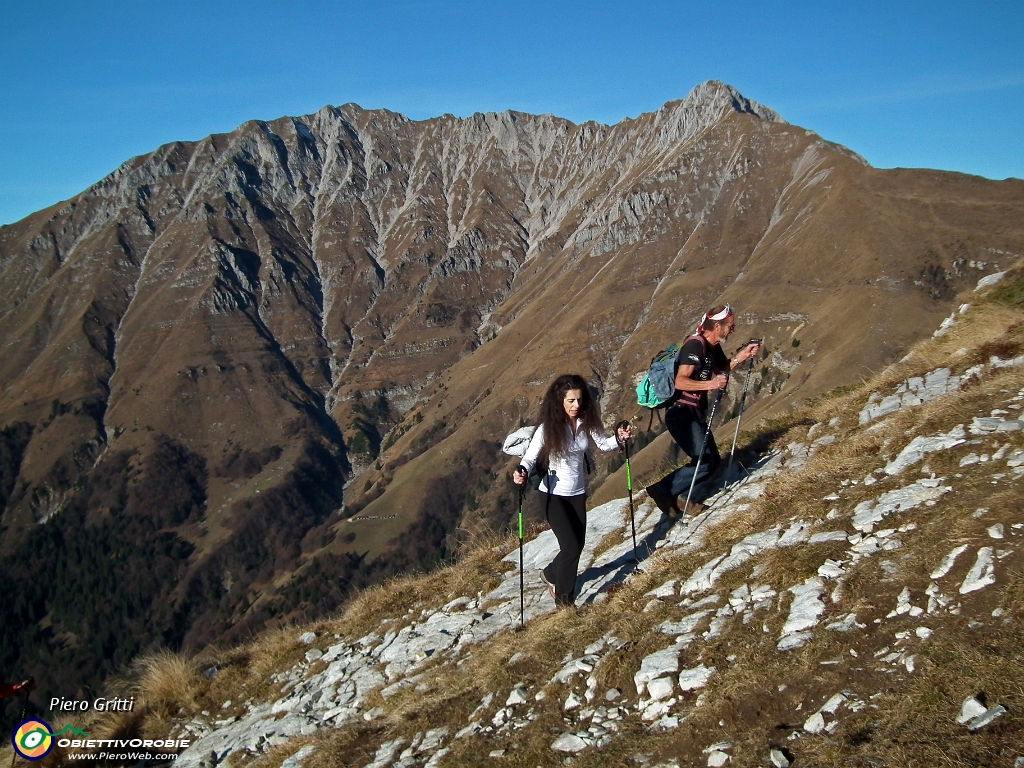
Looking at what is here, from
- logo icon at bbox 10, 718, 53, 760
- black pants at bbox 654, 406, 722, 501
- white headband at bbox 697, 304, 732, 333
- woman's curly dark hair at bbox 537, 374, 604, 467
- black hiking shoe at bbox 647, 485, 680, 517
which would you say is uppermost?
white headband at bbox 697, 304, 732, 333

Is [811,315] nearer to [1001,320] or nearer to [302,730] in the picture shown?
[1001,320]

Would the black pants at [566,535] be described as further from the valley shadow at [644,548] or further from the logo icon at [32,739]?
the logo icon at [32,739]

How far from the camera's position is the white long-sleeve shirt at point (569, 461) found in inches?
350

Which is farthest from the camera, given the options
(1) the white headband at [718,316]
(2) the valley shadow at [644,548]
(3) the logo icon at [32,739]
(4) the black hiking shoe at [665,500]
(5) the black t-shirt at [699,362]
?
(4) the black hiking shoe at [665,500]

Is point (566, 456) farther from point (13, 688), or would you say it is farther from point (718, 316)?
point (13, 688)

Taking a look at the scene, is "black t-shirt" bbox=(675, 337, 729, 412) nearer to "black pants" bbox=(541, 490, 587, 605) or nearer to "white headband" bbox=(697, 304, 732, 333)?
"white headband" bbox=(697, 304, 732, 333)

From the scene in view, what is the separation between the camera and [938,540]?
6449 millimetres

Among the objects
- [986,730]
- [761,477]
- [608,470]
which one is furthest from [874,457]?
[608,470]

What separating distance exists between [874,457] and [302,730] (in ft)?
28.3

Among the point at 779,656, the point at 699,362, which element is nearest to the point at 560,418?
the point at 699,362

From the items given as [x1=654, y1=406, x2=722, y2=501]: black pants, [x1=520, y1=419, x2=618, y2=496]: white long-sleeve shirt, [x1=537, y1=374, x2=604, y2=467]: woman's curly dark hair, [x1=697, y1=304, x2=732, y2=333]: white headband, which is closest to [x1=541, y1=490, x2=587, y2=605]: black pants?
[x1=520, y1=419, x2=618, y2=496]: white long-sleeve shirt

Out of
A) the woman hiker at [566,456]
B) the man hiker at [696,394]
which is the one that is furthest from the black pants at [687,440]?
the woman hiker at [566,456]

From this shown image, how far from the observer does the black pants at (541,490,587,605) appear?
8.97 metres

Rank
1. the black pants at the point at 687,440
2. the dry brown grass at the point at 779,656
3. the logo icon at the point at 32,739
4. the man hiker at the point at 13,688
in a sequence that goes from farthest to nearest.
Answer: the black pants at the point at 687,440
the logo icon at the point at 32,739
the man hiker at the point at 13,688
the dry brown grass at the point at 779,656
